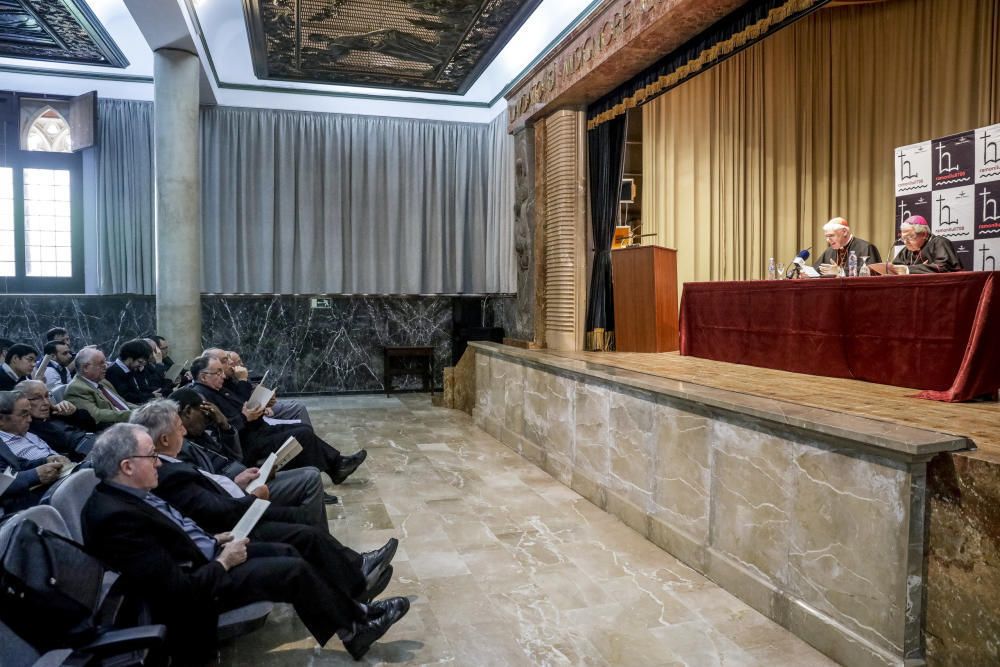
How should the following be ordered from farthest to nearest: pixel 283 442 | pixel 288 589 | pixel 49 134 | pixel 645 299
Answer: pixel 49 134
pixel 645 299
pixel 283 442
pixel 288 589

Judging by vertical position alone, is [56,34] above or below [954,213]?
above

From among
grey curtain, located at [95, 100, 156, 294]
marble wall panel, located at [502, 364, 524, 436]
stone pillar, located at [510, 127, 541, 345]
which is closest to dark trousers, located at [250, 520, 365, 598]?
marble wall panel, located at [502, 364, 524, 436]

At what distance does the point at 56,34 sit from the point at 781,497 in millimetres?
9153

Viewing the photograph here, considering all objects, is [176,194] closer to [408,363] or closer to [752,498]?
[408,363]

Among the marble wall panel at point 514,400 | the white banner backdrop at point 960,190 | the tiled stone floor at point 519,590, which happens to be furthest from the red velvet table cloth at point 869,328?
the white banner backdrop at point 960,190

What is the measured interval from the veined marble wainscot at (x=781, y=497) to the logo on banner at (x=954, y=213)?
147 inches

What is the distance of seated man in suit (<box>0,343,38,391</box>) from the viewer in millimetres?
5078

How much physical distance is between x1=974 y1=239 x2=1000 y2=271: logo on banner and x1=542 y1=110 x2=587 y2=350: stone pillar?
3.64 metres

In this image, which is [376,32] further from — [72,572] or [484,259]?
[72,572]

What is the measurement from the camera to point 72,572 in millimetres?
1982

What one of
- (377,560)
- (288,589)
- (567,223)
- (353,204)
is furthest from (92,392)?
(353,204)

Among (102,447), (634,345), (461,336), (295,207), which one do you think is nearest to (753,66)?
(634,345)

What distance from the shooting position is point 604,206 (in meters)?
7.55

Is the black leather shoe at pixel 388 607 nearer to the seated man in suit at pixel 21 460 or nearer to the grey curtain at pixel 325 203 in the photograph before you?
the seated man in suit at pixel 21 460
